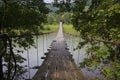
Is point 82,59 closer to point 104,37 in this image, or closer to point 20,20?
point 20,20

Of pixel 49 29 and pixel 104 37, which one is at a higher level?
pixel 104 37

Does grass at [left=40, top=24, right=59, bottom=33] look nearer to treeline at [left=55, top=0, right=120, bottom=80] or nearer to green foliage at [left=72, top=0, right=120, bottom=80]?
treeline at [left=55, top=0, right=120, bottom=80]

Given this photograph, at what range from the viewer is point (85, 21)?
538cm

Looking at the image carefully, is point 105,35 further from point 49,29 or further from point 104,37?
point 49,29

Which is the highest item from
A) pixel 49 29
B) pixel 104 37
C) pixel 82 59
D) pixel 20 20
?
pixel 20 20

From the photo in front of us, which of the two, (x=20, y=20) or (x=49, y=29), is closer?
(x=20, y=20)

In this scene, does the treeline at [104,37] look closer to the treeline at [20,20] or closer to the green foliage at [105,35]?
the green foliage at [105,35]

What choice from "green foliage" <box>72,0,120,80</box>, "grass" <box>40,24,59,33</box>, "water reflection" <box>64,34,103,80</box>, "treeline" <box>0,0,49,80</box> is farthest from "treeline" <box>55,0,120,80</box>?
"grass" <box>40,24,59,33</box>

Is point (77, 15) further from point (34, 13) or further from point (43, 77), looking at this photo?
point (43, 77)

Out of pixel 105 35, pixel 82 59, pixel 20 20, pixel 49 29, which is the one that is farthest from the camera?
pixel 82 59

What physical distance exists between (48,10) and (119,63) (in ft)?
10.3

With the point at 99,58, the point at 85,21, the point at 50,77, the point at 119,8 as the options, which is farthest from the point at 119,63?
the point at 85,21

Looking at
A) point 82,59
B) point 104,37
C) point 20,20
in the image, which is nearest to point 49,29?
point 20,20

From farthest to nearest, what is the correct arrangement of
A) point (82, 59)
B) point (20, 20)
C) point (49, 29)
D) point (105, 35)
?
point (82, 59), point (49, 29), point (20, 20), point (105, 35)
